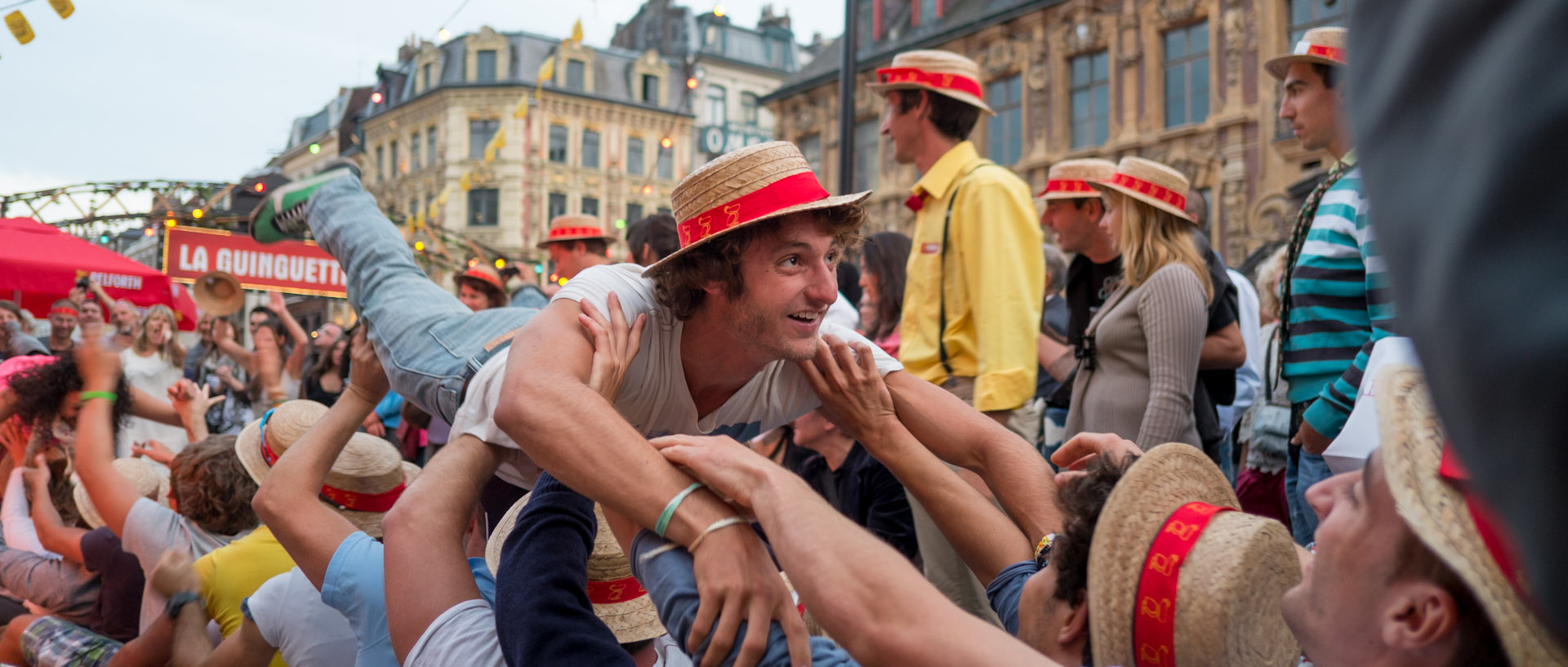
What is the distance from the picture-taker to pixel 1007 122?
2500cm

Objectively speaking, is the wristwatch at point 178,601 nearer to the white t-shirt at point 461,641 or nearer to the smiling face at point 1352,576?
the white t-shirt at point 461,641

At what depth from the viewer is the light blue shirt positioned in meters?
2.49

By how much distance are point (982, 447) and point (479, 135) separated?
153 ft

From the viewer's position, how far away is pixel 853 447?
4648 mm

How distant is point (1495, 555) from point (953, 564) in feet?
11.0

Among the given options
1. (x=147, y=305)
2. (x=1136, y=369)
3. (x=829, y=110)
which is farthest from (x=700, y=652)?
(x=829, y=110)

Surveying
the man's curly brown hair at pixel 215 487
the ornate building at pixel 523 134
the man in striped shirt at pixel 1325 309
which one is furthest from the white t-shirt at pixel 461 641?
the ornate building at pixel 523 134

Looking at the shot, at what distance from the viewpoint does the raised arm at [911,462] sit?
2.35 m

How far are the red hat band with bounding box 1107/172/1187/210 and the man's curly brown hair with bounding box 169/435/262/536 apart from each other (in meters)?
3.03

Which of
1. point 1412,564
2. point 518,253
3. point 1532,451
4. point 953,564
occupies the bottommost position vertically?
point 953,564

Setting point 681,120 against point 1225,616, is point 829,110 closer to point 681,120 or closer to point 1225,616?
point 681,120

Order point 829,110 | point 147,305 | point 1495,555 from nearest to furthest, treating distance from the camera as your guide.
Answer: point 1495,555, point 147,305, point 829,110

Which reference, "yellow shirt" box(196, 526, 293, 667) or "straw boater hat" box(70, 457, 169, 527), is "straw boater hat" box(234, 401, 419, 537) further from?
"straw boater hat" box(70, 457, 169, 527)

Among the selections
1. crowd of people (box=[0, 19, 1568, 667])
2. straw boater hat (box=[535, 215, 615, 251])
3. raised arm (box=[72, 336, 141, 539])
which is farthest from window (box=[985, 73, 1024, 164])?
raised arm (box=[72, 336, 141, 539])
